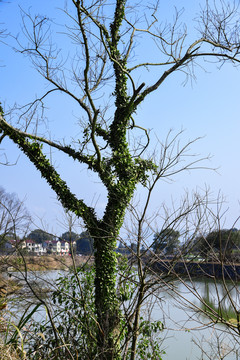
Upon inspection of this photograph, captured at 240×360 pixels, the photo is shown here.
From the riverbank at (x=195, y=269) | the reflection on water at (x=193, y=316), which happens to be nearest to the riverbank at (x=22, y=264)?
the reflection on water at (x=193, y=316)

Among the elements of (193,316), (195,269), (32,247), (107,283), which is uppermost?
(32,247)

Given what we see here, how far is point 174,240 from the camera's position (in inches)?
200

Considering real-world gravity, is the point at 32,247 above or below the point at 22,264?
above

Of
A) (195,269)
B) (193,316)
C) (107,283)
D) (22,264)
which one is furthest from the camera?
(193,316)

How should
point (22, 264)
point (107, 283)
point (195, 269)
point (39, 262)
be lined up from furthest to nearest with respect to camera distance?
point (107, 283) → point (22, 264) → point (39, 262) → point (195, 269)

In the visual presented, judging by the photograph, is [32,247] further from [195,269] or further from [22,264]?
[195,269]

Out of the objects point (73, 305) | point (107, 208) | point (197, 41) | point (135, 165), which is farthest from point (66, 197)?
point (197, 41)

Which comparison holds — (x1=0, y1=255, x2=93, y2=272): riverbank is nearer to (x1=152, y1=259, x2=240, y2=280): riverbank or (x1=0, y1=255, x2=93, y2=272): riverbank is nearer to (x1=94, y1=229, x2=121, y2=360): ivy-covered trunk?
(x1=94, y1=229, x2=121, y2=360): ivy-covered trunk

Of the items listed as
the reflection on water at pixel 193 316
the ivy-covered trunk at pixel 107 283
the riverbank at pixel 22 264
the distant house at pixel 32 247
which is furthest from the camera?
the distant house at pixel 32 247

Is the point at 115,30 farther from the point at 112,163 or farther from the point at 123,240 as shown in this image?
the point at 123,240

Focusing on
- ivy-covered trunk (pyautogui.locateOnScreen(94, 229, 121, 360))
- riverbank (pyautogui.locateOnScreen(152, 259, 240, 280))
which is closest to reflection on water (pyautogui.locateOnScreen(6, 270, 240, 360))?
riverbank (pyautogui.locateOnScreen(152, 259, 240, 280))

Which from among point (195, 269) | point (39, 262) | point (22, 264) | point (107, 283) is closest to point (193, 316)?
point (107, 283)

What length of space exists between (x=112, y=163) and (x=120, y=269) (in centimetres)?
193

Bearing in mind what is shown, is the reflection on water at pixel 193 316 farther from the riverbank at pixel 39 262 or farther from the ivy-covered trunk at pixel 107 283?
the ivy-covered trunk at pixel 107 283
